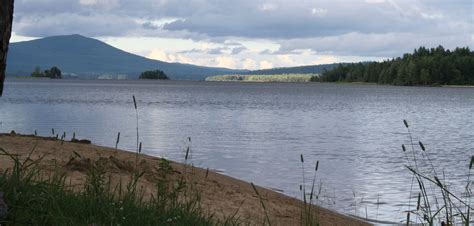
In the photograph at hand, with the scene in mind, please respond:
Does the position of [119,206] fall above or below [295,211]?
above

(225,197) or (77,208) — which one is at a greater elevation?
(77,208)

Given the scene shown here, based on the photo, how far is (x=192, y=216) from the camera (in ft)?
22.5

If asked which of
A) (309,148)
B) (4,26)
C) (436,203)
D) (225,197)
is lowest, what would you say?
(309,148)

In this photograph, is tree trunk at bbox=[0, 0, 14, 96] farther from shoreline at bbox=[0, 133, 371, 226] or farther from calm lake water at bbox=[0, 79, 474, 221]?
calm lake water at bbox=[0, 79, 474, 221]

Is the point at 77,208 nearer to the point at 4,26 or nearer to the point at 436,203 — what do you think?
the point at 4,26

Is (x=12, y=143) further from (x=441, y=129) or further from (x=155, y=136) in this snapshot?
(x=441, y=129)

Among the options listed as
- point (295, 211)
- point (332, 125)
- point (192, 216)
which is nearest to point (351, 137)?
point (332, 125)

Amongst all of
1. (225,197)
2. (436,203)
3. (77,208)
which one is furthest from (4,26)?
(225,197)

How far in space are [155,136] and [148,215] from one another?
30.6 m

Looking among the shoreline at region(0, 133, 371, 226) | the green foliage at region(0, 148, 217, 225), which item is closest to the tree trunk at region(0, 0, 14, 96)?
the green foliage at region(0, 148, 217, 225)

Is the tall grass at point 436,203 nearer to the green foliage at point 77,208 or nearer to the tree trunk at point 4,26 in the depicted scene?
the green foliage at point 77,208

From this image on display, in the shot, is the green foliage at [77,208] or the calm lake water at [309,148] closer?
the green foliage at [77,208]

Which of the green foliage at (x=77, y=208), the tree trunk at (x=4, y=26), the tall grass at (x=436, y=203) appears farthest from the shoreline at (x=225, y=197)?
the tree trunk at (x=4, y=26)

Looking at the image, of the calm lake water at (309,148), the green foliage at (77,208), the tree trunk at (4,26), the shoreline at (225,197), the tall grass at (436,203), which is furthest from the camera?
the calm lake water at (309,148)
